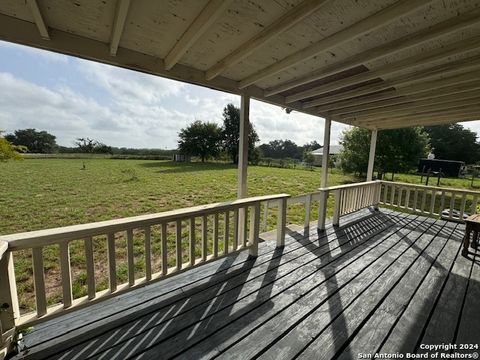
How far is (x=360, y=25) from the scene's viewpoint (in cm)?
152

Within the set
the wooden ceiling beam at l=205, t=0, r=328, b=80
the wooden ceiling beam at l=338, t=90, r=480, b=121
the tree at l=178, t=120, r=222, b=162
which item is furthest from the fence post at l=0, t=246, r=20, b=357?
the tree at l=178, t=120, r=222, b=162

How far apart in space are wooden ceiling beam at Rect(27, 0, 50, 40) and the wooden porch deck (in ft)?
6.89

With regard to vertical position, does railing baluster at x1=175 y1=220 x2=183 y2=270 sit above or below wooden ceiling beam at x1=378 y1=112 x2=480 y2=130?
below

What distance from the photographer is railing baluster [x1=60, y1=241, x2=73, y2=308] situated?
146 cm

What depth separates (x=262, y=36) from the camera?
65.8 inches

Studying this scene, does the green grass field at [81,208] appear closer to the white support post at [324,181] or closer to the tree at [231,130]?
the white support post at [324,181]

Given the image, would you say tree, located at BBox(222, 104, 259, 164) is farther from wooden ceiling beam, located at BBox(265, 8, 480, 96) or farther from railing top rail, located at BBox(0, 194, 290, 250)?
railing top rail, located at BBox(0, 194, 290, 250)

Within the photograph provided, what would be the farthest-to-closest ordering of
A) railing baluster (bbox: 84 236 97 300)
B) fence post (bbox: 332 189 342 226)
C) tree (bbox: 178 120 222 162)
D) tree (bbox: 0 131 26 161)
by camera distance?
tree (bbox: 178 120 222 162) → fence post (bbox: 332 189 342 226) → tree (bbox: 0 131 26 161) → railing baluster (bbox: 84 236 97 300)

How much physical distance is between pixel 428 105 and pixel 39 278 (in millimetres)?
5072

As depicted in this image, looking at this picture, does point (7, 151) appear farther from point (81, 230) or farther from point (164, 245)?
point (164, 245)

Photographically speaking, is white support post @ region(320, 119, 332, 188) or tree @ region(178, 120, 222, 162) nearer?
white support post @ region(320, 119, 332, 188)

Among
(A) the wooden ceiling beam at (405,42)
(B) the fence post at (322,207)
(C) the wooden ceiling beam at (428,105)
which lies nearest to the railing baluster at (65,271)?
(A) the wooden ceiling beam at (405,42)

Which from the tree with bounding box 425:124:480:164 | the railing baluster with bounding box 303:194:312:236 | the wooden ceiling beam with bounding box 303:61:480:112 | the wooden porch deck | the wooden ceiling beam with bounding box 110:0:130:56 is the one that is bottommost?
the wooden porch deck

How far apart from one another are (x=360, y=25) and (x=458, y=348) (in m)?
2.30
